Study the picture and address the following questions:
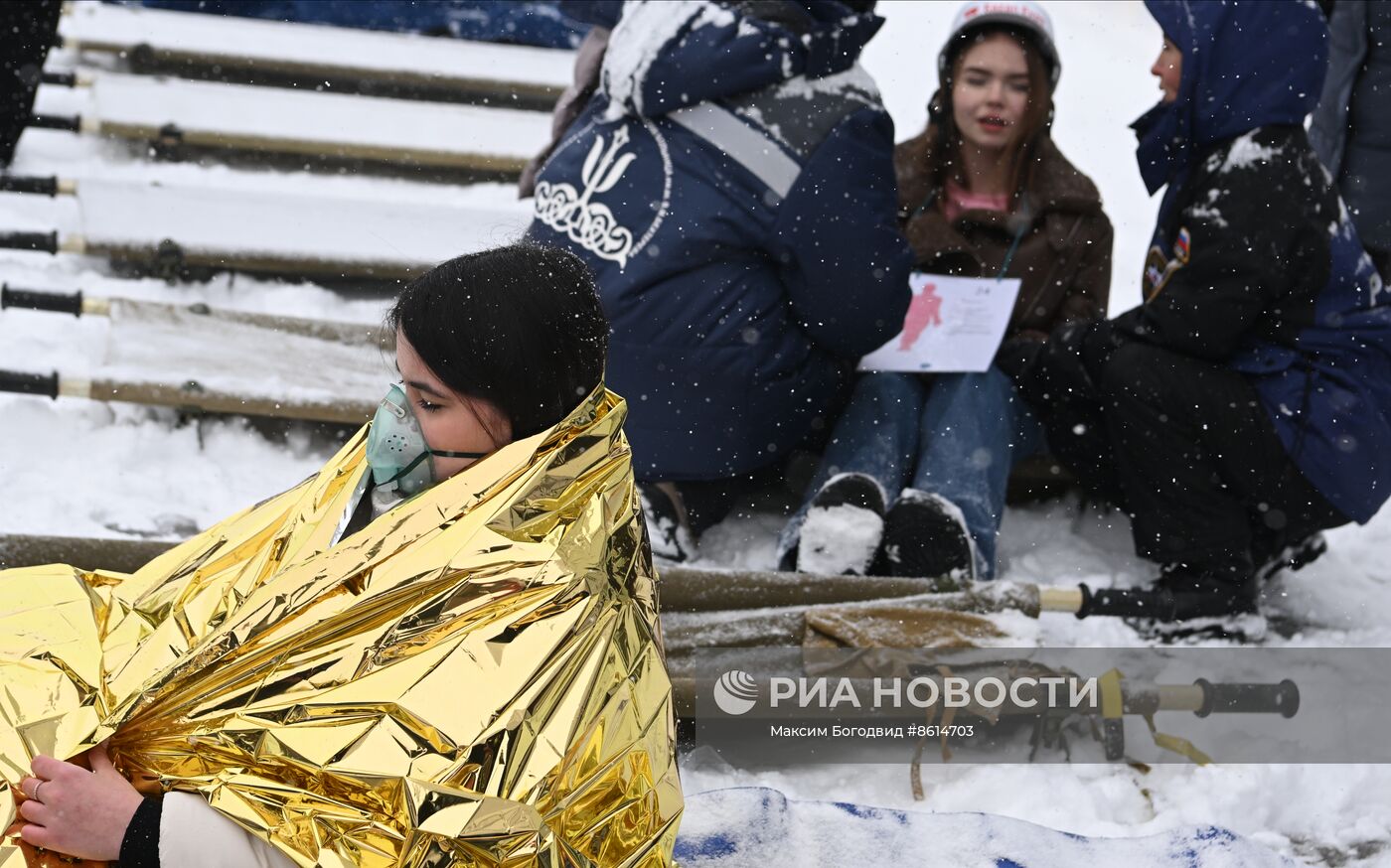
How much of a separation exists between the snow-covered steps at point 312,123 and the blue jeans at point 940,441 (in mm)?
2336

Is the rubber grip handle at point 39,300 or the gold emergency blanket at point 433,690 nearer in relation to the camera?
the gold emergency blanket at point 433,690

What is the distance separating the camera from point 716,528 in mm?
3568

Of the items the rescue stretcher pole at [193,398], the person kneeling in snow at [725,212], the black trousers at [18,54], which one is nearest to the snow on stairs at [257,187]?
the rescue stretcher pole at [193,398]

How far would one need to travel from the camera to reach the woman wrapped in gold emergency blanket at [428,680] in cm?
154

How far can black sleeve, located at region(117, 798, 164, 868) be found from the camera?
1562 mm

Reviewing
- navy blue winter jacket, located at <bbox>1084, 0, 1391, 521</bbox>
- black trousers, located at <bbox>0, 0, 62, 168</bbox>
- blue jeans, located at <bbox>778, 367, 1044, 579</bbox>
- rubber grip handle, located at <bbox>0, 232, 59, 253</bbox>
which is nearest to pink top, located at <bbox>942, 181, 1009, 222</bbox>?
blue jeans, located at <bbox>778, 367, 1044, 579</bbox>

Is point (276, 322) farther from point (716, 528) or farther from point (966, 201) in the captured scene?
point (966, 201)

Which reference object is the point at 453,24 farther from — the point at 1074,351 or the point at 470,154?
the point at 1074,351

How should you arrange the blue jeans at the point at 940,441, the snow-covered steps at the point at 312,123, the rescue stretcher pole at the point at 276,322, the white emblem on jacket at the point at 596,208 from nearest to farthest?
A: the white emblem on jacket at the point at 596,208
the blue jeans at the point at 940,441
the rescue stretcher pole at the point at 276,322
the snow-covered steps at the point at 312,123

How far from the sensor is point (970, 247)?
3848 millimetres

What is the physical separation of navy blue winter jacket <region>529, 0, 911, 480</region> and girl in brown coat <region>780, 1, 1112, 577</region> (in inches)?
11.9

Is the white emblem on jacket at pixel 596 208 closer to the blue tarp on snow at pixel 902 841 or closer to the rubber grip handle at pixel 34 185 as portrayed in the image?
the blue tarp on snow at pixel 902 841

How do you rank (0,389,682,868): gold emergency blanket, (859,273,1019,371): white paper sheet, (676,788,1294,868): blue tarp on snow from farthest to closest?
1. (859,273,1019,371): white paper sheet
2. (676,788,1294,868): blue tarp on snow
3. (0,389,682,868): gold emergency blanket

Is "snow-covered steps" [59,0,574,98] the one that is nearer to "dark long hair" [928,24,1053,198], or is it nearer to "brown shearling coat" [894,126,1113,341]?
"dark long hair" [928,24,1053,198]
